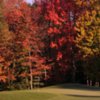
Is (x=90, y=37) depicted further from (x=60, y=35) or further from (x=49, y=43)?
(x=49, y=43)

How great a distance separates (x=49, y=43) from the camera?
46594 mm

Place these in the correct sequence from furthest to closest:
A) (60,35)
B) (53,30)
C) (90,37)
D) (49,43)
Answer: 1. (49,43)
2. (60,35)
3. (53,30)
4. (90,37)

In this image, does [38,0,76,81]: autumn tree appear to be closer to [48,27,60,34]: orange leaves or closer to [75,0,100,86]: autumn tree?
[48,27,60,34]: orange leaves

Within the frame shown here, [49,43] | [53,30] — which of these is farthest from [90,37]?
[49,43]

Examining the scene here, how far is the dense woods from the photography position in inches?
1630

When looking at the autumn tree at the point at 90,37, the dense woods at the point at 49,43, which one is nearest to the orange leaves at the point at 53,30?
the dense woods at the point at 49,43

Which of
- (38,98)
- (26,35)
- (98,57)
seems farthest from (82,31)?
(38,98)

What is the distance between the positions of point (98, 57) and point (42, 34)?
289 inches

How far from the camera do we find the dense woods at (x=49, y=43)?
4141 centimetres

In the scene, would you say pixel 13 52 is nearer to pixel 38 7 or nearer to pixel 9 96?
pixel 38 7

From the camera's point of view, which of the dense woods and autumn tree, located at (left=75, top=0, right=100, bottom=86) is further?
the dense woods

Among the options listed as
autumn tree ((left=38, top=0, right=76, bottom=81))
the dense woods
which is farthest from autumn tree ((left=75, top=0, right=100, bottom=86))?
autumn tree ((left=38, top=0, right=76, bottom=81))

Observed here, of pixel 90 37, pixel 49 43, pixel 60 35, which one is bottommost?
pixel 49 43

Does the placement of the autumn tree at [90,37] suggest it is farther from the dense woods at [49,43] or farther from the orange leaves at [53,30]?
the orange leaves at [53,30]
